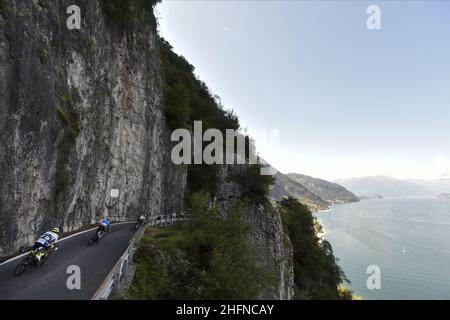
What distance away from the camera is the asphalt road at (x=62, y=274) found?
8133 millimetres

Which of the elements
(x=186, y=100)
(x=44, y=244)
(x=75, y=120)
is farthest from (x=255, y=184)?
(x=44, y=244)

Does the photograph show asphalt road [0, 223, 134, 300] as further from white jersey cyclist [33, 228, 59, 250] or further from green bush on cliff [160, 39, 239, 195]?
green bush on cliff [160, 39, 239, 195]

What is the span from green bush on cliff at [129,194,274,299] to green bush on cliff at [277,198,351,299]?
21646mm

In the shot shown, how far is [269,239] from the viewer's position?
28062 millimetres

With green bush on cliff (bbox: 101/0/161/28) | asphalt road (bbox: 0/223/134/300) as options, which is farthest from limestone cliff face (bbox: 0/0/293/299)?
asphalt road (bbox: 0/223/134/300)

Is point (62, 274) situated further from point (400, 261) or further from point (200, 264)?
point (400, 261)

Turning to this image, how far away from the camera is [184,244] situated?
1536cm

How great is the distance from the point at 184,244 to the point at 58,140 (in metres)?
9.22

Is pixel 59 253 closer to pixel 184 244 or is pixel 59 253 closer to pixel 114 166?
pixel 184 244

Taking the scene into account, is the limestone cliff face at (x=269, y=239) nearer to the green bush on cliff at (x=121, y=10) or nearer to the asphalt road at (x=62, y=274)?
the asphalt road at (x=62, y=274)

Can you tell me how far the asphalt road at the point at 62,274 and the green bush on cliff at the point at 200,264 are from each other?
1.42 meters

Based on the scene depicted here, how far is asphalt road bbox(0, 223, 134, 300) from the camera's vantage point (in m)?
8.13

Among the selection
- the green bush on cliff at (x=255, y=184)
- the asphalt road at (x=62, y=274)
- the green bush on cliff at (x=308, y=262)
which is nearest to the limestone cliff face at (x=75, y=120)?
the asphalt road at (x=62, y=274)
